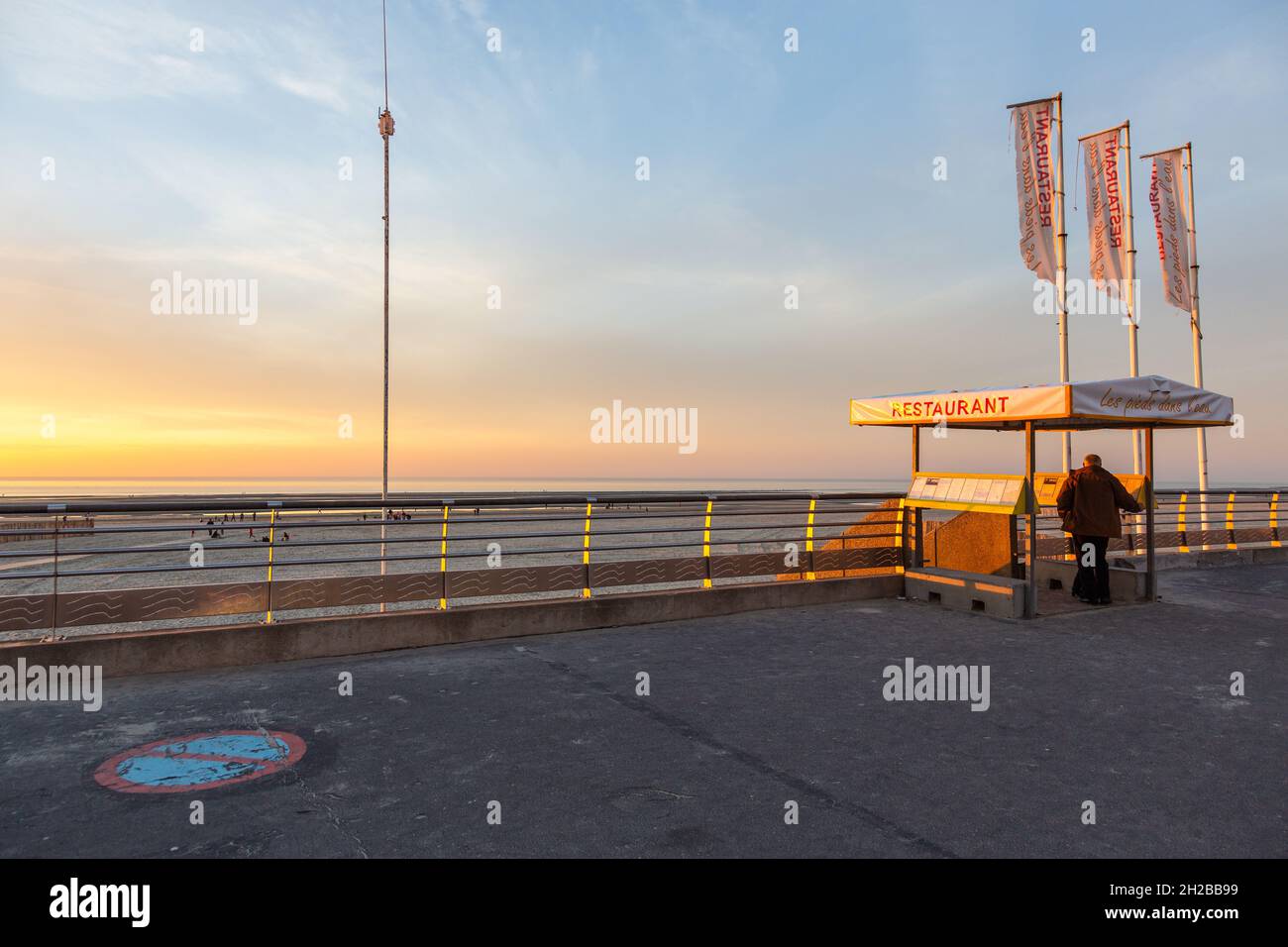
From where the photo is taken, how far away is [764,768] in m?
4.67

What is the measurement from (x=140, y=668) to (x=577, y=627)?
425 cm

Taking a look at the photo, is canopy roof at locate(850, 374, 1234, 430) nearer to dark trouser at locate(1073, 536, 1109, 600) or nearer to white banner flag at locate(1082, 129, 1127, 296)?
dark trouser at locate(1073, 536, 1109, 600)

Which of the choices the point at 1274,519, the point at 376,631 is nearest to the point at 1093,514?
the point at 376,631

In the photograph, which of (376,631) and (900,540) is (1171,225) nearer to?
(900,540)

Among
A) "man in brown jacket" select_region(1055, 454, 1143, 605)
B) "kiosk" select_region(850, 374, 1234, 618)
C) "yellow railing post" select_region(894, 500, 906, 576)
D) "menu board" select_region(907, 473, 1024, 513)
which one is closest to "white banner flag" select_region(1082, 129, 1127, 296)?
"kiosk" select_region(850, 374, 1234, 618)

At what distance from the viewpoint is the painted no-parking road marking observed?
14.4 ft

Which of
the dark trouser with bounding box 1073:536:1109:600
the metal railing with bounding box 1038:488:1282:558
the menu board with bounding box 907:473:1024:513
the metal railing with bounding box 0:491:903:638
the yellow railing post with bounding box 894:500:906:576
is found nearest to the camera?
the metal railing with bounding box 0:491:903:638

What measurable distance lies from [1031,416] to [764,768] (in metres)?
6.54

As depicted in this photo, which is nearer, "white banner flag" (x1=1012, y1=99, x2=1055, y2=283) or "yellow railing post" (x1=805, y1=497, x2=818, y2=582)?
"yellow railing post" (x1=805, y1=497, x2=818, y2=582)

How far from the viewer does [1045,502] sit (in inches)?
501

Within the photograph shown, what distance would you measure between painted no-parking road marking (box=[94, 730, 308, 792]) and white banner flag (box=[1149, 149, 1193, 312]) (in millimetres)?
22759

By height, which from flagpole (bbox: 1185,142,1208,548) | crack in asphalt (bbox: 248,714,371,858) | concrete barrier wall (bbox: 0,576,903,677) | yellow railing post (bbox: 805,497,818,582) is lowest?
crack in asphalt (bbox: 248,714,371,858)
